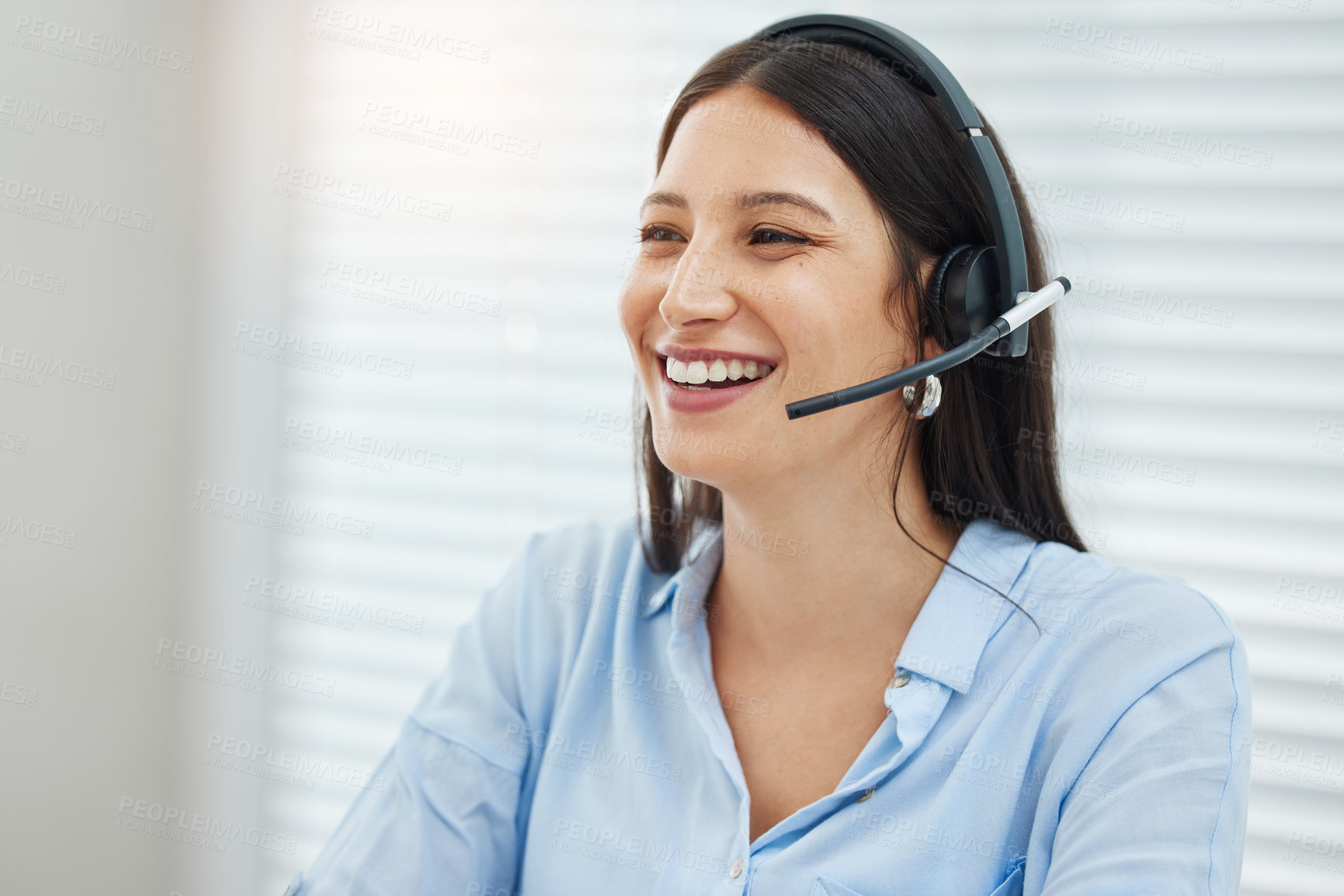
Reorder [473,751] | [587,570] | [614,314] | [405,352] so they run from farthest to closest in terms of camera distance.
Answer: [405,352] → [614,314] → [587,570] → [473,751]

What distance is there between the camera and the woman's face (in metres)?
1.03

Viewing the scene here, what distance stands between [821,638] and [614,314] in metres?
0.71

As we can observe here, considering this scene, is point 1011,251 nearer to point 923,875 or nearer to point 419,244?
point 923,875

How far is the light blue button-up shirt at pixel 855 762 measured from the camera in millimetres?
873

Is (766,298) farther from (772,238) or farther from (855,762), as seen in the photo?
(855,762)

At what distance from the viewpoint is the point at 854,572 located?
1.14m

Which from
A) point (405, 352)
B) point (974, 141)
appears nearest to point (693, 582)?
point (974, 141)

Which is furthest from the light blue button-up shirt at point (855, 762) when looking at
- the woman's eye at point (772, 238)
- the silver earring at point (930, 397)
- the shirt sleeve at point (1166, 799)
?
the woman's eye at point (772, 238)

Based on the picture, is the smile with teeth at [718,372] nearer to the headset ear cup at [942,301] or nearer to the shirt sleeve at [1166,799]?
the headset ear cup at [942,301]

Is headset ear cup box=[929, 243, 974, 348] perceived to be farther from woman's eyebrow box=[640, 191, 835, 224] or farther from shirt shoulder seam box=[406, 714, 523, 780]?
shirt shoulder seam box=[406, 714, 523, 780]

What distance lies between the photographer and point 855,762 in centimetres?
102

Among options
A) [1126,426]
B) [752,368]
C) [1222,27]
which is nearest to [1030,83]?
[1222,27]

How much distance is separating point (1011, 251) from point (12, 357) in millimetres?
1424

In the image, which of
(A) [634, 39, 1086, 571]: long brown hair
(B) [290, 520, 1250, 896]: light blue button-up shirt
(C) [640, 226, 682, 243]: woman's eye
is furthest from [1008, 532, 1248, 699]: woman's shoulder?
(C) [640, 226, 682, 243]: woman's eye
